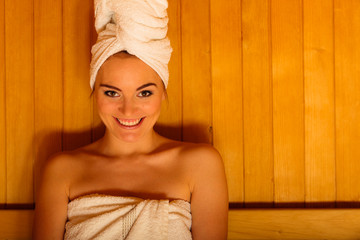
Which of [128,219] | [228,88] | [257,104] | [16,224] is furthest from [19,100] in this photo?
[257,104]

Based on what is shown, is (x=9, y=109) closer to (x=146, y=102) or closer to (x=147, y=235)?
(x=146, y=102)

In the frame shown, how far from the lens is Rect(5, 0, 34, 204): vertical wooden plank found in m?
1.65

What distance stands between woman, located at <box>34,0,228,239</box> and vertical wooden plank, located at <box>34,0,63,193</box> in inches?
10.3

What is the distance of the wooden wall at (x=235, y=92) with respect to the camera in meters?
1.62

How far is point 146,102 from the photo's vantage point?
134 centimetres

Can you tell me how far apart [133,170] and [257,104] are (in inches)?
25.3

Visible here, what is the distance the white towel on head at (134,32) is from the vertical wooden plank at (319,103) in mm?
689

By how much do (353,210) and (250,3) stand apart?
1027mm

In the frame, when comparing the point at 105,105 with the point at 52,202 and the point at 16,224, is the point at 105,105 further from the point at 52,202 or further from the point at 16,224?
the point at 16,224

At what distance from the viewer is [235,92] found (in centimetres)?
163

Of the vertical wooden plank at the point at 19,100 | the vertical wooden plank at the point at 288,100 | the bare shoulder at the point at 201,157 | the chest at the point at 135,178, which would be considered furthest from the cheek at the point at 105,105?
the vertical wooden plank at the point at 288,100

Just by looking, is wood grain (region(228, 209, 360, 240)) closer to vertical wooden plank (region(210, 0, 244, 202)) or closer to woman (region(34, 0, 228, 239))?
vertical wooden plank (region(210, 0, 244, 202))

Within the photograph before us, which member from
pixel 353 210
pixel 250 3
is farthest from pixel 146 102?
pixel 353 210

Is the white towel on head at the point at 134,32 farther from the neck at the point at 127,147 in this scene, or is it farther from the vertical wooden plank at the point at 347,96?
the vertical wooden plank at the point at 347,96
